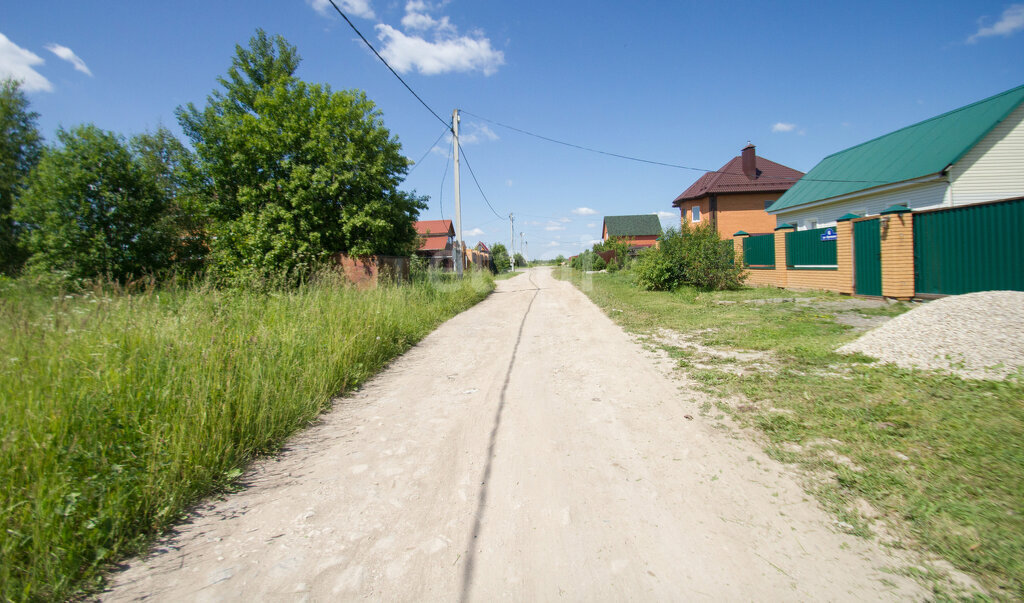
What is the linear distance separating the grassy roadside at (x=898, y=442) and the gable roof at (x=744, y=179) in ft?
97.2

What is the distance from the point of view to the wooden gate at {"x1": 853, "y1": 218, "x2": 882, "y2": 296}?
34.9 feet

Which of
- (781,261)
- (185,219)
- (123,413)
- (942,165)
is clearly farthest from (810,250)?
(185,219)

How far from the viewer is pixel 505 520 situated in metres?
2.52

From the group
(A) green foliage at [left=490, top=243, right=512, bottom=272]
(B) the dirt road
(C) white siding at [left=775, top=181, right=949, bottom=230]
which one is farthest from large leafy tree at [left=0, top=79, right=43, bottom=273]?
(A) green foliage at [left=490, top=243, right=512, bottom=272]

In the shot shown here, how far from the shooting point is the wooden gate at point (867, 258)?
1063 centimetres

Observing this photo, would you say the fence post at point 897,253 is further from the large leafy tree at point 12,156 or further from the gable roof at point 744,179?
the large leafy tree at point 12,156

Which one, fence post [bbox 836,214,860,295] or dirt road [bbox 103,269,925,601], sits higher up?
fence post [bbox 836,214,860,295]

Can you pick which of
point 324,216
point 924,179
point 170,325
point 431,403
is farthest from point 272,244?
point 924,179

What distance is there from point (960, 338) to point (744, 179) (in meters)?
31.5

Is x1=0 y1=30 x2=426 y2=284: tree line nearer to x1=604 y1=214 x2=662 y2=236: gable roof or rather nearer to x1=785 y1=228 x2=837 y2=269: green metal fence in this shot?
x1=785 y1=228 x2=837 y2=269: green metal fence

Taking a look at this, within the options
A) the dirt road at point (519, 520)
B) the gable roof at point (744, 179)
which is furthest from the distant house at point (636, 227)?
the dirt road at point (519, 520)

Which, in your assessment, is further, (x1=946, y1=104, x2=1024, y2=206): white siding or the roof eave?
the roof eave

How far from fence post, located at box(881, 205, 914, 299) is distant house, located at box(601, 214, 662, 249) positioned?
5316 centimetres

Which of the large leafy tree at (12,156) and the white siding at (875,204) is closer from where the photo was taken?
the white siding at (875,204)
